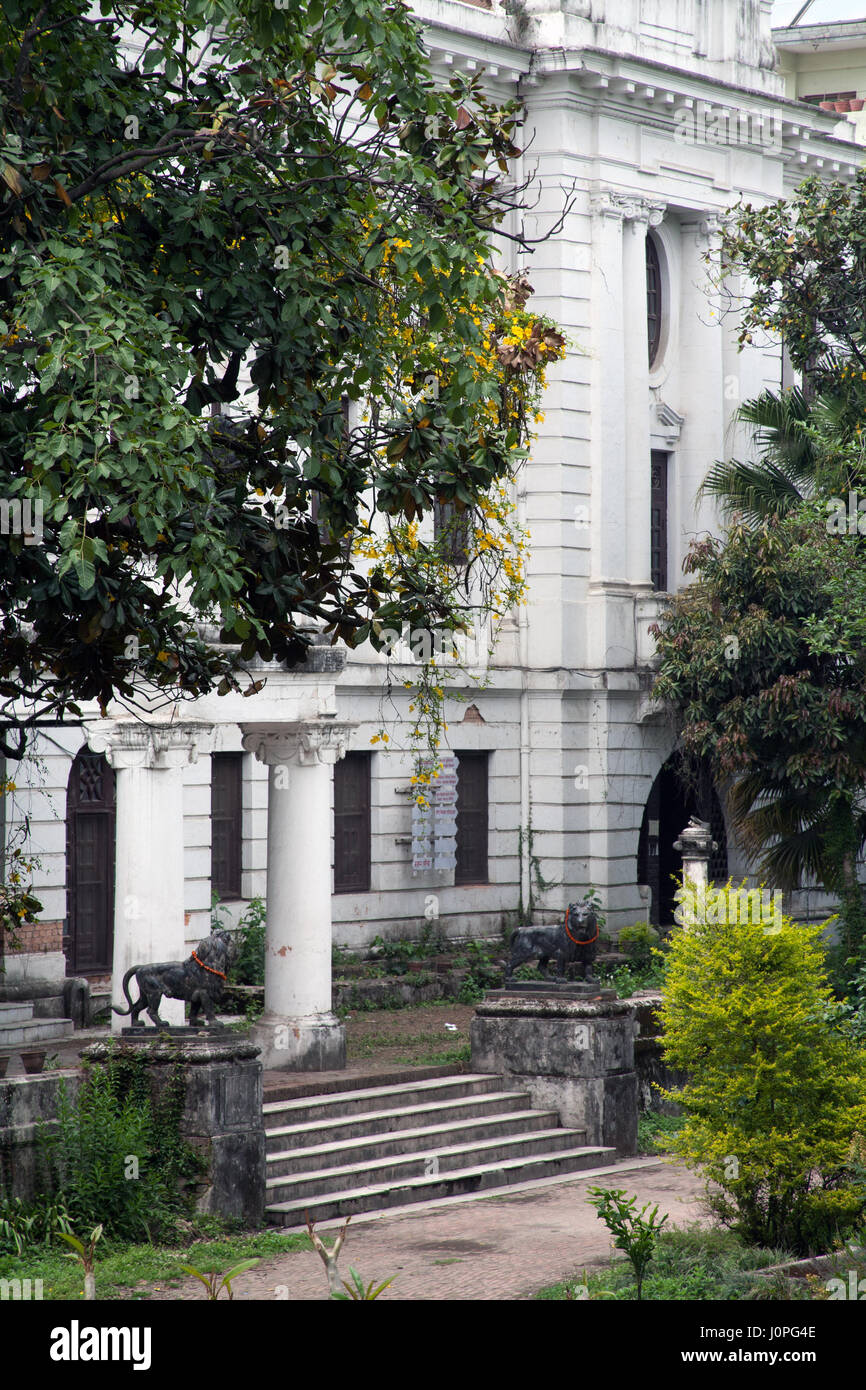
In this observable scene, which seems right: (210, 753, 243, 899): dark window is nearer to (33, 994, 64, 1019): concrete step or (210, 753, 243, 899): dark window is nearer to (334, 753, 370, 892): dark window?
(334, 753, 370, 892): dark window

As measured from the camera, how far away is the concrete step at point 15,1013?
758 inches

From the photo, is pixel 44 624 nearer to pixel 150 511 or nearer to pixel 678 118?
pixel 150 511

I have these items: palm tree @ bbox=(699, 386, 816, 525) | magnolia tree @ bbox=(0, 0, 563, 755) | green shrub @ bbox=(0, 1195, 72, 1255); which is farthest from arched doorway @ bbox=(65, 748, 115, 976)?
magnolia tree @ bbox=(0, 0, 563, 755)

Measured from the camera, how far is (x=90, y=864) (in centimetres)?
2130

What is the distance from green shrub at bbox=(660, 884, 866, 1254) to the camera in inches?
517

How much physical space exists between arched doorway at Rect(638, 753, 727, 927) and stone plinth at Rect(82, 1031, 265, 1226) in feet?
45.2

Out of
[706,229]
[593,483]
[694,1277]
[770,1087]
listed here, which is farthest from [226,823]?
[694,1277]

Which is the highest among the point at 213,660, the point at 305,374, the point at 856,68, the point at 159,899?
the point at 856,68

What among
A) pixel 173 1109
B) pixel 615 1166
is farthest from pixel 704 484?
pixel 173 1109

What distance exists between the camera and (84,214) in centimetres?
1084

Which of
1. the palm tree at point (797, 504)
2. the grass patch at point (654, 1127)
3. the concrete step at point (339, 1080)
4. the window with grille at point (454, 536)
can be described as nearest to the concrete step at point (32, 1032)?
the concrete step at point (339, 1080)

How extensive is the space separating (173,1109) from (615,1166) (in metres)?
5.00

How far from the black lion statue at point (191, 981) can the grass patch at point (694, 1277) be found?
3668 mm

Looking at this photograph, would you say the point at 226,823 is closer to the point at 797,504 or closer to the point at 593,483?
the point at 593,483
